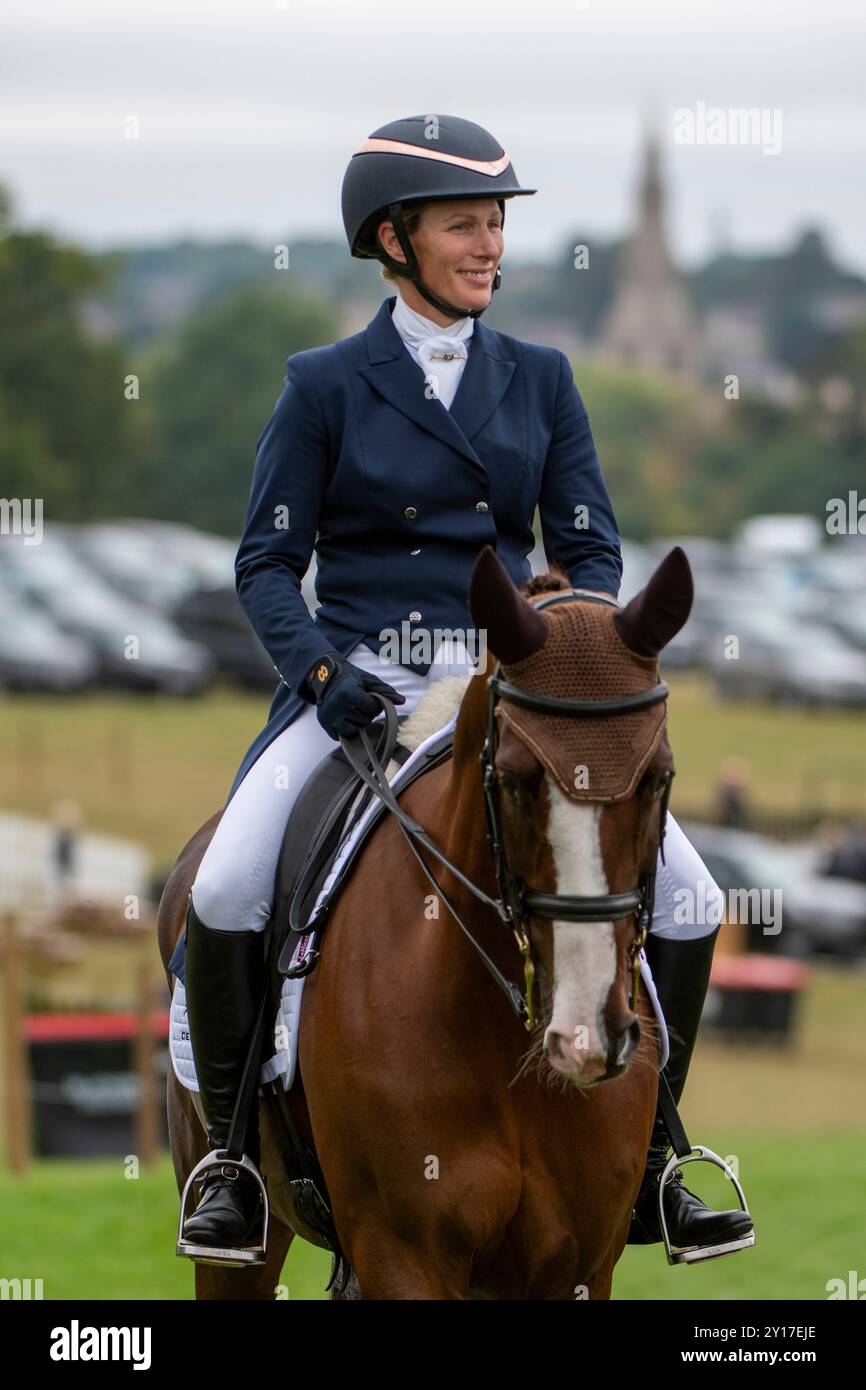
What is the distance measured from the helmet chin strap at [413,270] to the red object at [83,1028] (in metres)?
9.94

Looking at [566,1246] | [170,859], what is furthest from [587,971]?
[170,859]

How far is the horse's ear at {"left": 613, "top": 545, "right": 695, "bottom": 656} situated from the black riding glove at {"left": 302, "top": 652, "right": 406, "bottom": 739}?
3.39 feet

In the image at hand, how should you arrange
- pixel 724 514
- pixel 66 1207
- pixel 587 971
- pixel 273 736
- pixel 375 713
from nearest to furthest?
pixel 587 971, pixel 375 713, pixel 273 736, pixel 66 1207, pixel 724 514

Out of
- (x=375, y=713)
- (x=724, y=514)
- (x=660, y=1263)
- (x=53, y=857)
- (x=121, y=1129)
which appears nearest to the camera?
(x=375, y=713)

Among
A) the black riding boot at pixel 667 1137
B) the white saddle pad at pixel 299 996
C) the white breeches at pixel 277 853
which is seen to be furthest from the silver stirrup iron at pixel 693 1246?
the white breeches at pixel 277 853

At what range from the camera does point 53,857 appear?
29531 millimetres

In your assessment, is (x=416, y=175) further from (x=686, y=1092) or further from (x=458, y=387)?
(x=686, y=1092)

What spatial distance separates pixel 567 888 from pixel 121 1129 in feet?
39.2

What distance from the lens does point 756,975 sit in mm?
23344

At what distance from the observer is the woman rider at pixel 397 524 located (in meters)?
5.82

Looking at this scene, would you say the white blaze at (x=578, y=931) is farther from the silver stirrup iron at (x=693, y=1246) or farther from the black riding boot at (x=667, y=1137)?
the silver stirrup iron at (x=693, y=1246)

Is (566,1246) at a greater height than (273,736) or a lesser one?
lesser

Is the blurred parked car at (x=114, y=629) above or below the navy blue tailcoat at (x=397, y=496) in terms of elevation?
below
